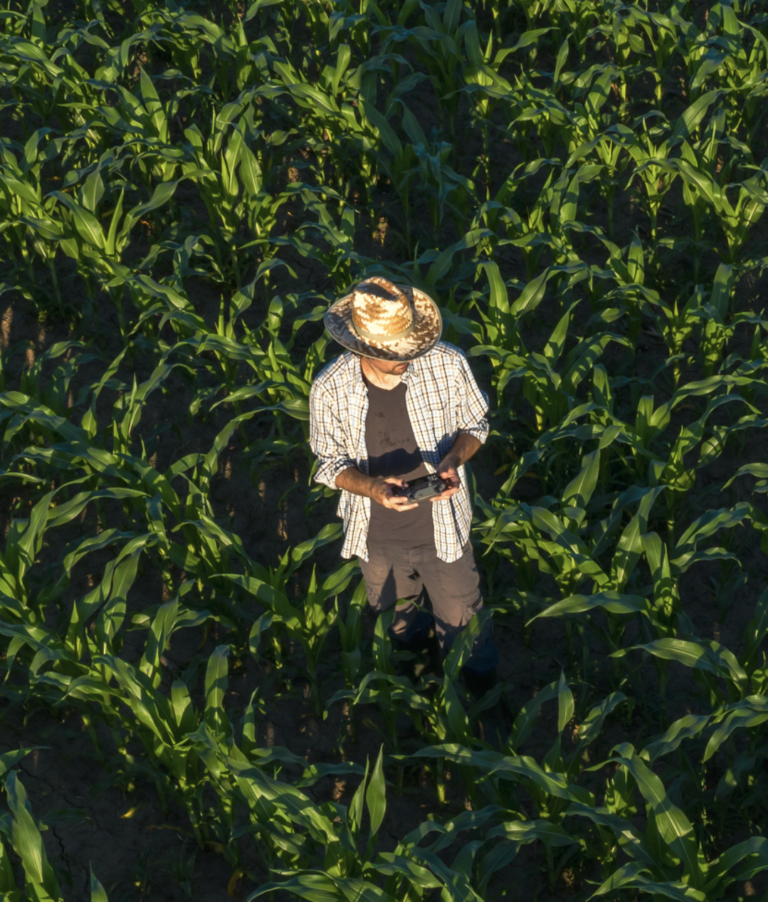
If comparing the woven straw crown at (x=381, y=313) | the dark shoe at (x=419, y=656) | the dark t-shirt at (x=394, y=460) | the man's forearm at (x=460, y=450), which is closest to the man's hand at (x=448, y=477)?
the man's forearm at (x=460, y=450)

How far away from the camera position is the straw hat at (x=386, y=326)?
9.04 ft

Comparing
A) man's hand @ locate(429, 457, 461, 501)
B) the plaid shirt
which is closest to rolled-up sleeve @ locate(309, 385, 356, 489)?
the plaid shirt

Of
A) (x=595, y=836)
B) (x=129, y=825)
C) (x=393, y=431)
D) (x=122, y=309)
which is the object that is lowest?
(x=129, y=825)

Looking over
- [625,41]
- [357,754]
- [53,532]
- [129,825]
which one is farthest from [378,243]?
[129,825]

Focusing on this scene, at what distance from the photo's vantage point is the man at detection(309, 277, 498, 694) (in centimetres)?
282

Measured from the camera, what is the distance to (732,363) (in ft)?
14.1

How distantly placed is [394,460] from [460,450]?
0.20 metres

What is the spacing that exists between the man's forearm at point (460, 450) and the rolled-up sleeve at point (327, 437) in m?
0.29

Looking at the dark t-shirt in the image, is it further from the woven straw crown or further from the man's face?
the woven straw crown

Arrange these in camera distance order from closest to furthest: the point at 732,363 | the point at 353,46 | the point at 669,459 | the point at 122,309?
1. the point at 669,459
2. the point at 732,363
3. the point at 122,309
4. the point at 353,46

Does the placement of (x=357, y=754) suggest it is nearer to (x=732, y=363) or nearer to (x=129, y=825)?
(x=129, y=825)

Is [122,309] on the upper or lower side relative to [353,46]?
lower

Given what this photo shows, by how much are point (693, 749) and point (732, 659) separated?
0.49 meters

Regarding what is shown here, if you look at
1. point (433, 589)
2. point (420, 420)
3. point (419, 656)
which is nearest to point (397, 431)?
point (420, 420)
